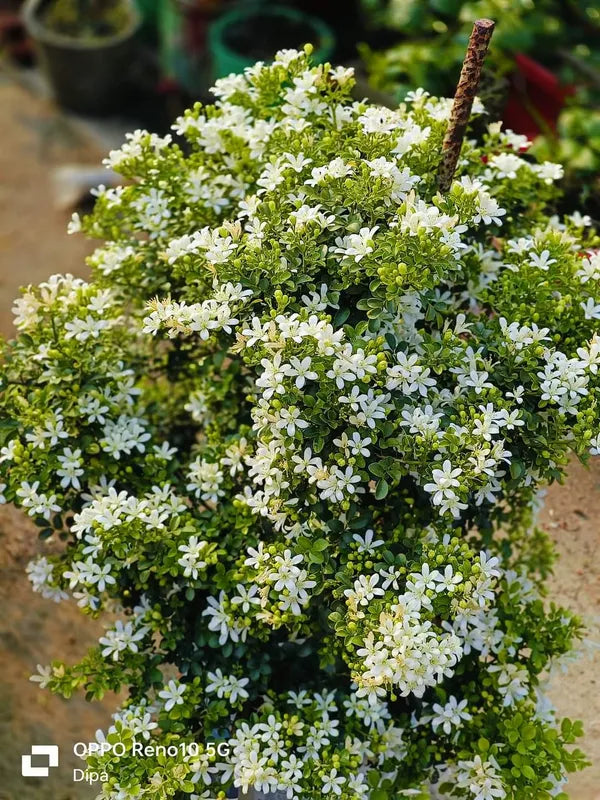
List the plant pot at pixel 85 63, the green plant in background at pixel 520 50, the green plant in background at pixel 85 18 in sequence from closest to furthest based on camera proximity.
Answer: the green plant in background at pixel 520 50, the plant pot at pixel 85 63, the green plant in background at pixel 85 18

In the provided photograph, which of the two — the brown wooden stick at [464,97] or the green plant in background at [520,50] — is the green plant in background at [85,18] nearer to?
the green plant in background at [520,50]

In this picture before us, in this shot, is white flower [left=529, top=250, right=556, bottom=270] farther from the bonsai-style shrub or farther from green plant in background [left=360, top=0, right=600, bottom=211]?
green plant in background [left=360, top=0, right=600, bottom=211]

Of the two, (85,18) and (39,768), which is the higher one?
(85,18)

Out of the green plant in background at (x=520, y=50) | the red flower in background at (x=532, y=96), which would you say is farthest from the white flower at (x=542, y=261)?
the red flower in background at (x=532, y=96)

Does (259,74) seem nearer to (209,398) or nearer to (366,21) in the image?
(209,398)

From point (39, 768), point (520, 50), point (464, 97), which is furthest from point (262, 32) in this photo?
point (39, 768)

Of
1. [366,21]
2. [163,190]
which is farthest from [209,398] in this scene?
[366,21]

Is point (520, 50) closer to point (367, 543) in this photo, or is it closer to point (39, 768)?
point (367, 543)
